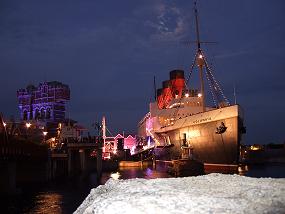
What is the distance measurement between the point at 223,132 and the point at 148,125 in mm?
40917

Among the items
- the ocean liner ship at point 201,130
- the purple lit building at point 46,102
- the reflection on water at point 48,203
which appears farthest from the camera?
the purple lit building at point 46,102

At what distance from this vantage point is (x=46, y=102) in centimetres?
14262

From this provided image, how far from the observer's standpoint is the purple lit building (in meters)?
142

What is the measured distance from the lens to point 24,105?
5940 inches

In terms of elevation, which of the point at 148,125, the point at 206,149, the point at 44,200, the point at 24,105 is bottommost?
the point at 44,200

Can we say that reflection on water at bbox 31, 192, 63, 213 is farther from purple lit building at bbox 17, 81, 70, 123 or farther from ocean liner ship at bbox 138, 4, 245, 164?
purple lit building at bbox 17, 81, 70, 123

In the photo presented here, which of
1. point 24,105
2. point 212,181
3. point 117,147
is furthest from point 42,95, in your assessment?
point 212,181

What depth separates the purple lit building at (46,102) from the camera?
14150 centimetres

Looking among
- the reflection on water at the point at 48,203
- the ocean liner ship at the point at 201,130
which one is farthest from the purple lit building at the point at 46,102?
the reflection on water at the point at 48,203

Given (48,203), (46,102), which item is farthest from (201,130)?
(46,102)

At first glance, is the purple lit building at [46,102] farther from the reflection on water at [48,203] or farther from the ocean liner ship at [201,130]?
the reflection on water at [48,203]

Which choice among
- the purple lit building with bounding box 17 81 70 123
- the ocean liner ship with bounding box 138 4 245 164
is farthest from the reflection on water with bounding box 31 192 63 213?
the purple lit building with bounding box 17 81 70 123

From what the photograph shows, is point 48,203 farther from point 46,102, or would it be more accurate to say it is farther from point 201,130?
point 46,102

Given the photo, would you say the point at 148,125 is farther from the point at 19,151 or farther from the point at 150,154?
the point at 19,151
